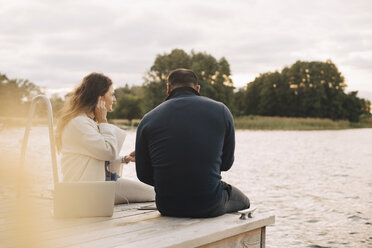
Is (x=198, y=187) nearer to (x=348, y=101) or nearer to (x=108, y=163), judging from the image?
(x=108, y=163)

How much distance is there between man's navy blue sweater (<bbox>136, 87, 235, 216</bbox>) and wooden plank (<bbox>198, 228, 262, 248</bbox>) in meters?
0.29

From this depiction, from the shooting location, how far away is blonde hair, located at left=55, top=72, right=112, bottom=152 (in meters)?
3.72

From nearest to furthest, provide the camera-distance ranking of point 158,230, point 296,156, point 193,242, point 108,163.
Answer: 1. point 193,242
2. point 158,230
3. point 108,163
4. point 296,156

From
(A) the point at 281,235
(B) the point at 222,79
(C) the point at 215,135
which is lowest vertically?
(A) the point at 281,235

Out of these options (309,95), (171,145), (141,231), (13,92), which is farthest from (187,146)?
(309,95)

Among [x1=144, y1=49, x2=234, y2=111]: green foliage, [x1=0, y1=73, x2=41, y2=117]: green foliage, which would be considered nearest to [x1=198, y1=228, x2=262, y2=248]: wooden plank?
[x1=0, y1=73, x2=41, y2=117]: green foliage

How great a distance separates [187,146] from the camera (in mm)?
3248

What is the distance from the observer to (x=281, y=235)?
23.4ft

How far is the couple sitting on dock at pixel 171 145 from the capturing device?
3270 millimetres

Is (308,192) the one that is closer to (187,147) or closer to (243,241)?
(243,241)

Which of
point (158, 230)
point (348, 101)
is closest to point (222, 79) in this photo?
point (348, 101)

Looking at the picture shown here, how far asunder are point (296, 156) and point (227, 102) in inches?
1699

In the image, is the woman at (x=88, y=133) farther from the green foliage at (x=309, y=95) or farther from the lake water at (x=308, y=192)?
the green foliage at (x=309, y=95)

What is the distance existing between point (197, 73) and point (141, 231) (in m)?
59.6
